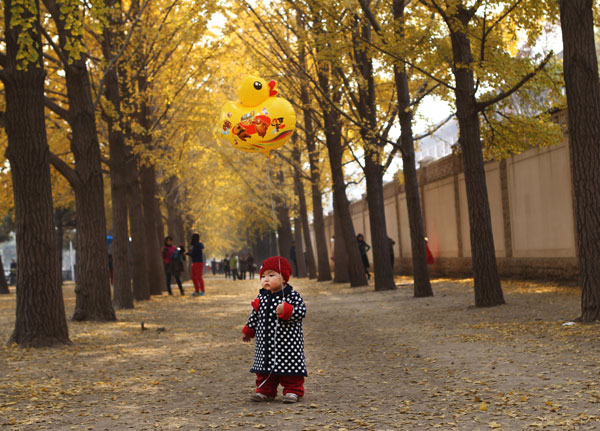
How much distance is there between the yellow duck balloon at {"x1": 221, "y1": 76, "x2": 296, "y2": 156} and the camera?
9.55 metres

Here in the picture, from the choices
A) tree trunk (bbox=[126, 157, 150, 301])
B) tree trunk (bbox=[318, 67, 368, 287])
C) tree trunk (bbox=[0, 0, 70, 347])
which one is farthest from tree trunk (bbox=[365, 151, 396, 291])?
tree trunk (bbox=[0, 0, 70, 347])

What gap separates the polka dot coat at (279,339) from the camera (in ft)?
22.3

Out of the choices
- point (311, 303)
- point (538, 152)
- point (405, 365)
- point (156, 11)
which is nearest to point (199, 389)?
point (405, 365)

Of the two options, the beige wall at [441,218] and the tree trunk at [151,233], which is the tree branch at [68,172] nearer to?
the tree trunk at [151,233]

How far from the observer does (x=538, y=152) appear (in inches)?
749

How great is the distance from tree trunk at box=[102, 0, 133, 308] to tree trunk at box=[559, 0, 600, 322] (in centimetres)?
1055

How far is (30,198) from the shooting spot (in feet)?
36.8

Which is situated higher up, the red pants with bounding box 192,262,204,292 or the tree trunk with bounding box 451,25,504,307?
the tree trunk with bounding box 451,25,504,307

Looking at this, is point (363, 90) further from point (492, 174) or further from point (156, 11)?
point (156, 11)

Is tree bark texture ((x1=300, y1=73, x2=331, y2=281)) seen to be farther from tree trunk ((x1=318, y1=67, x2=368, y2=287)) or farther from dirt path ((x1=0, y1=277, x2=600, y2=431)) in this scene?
dirt path ((x1=0, y1=277, x2=600, y2=431))

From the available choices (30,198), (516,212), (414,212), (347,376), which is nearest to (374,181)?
(414,212)

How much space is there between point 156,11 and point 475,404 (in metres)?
17.5

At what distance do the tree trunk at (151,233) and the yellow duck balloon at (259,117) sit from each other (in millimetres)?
14672

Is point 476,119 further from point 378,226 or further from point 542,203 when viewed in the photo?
point 378,226
